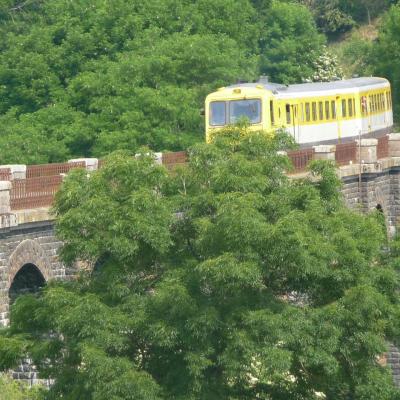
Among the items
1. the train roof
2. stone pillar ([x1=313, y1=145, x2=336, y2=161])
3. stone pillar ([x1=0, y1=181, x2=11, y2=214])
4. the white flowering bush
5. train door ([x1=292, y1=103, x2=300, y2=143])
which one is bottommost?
stone pillar ([x1=0, y1=181, x2=11, y2=214])

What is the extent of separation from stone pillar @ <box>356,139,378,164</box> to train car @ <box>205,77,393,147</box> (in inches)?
76.8

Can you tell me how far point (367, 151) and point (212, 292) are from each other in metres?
19.9

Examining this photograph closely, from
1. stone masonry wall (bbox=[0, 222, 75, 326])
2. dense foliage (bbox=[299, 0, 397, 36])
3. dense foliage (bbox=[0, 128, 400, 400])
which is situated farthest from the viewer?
dense foliage (bbox=[299, 0, 397, 36])

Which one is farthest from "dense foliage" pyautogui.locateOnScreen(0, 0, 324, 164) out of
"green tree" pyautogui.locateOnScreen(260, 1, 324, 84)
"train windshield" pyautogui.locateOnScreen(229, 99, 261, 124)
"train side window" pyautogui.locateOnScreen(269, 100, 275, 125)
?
"train side window" pyautogui.locateOnScreen(269, 100, 275, 125)

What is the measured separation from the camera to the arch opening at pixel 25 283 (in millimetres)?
30219

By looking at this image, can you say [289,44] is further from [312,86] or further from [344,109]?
[312,86]

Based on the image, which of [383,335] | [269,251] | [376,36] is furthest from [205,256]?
[376,36]

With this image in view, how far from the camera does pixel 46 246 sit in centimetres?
2992

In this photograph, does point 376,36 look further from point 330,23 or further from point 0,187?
point 0,187

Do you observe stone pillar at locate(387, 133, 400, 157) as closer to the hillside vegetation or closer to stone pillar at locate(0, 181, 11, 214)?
the hillside vegetation

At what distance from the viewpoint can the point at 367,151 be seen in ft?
140

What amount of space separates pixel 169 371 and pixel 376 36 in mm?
60587

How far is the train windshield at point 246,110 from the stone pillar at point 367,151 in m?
2.75

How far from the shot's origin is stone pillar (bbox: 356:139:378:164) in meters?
42.7
